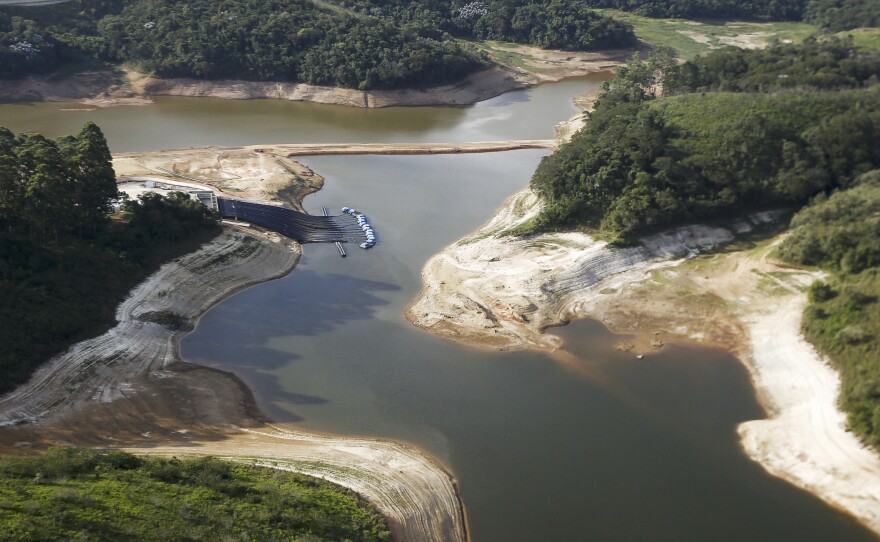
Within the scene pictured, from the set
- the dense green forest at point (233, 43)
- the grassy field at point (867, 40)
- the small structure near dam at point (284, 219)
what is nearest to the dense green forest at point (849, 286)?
the small structure near dam at point (284, 219)

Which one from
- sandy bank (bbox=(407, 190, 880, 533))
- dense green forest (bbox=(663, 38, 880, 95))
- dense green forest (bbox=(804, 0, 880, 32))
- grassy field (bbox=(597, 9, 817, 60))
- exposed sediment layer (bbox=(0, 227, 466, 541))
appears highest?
dense green forest (bbox=(804, 0, 880, 32))

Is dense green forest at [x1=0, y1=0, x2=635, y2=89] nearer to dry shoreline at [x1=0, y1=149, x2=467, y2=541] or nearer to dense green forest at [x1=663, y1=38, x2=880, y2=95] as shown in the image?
dense green forest at [x1=663, y1=38, x2=880, y2=95]

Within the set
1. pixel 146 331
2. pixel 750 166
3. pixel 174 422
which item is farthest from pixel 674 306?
pixel 146 331

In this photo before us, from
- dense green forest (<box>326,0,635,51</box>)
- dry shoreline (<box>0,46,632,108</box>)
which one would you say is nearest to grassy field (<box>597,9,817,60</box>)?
dense green forest (<box>326,0,635,51</box>)

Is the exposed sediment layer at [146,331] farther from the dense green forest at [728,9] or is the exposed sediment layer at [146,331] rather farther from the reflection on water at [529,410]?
the dense green forest at [728,9]

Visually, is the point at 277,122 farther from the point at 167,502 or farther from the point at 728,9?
the point at 728,9

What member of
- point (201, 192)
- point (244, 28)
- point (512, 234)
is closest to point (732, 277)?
point (512, 234)

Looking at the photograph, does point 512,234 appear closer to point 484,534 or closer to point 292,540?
point 484,534
